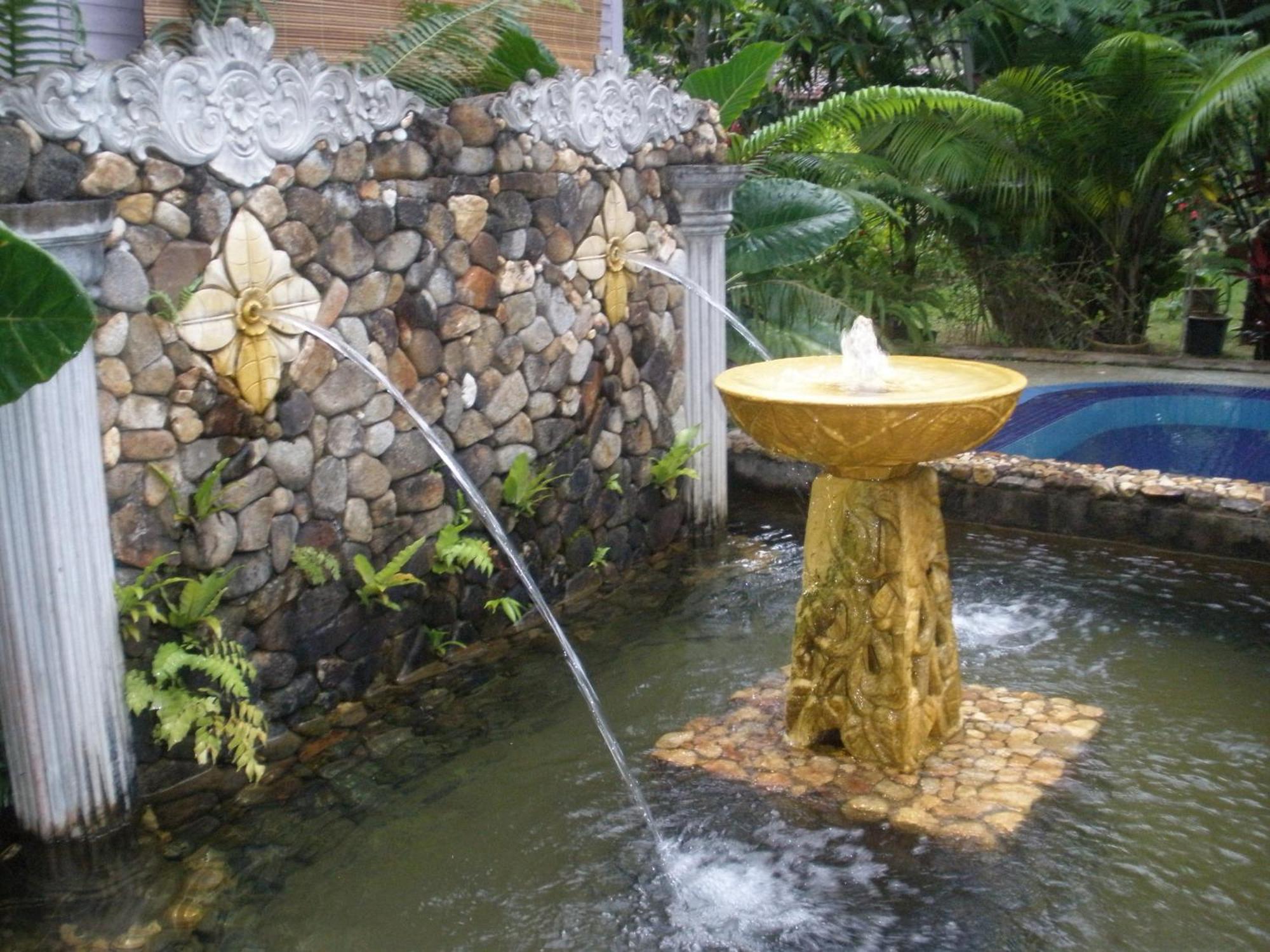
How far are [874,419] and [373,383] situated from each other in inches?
90.0

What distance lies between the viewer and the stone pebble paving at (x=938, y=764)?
4.47m

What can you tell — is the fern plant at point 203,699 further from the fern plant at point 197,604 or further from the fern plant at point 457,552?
the fern plant at point 457,552

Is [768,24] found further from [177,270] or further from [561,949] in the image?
[561,949]

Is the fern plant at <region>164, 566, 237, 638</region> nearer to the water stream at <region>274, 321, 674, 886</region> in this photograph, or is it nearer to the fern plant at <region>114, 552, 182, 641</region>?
the fern plant at <region>114, 552, 182, 641</region>

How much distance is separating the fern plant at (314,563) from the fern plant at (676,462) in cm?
259

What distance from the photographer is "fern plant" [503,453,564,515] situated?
627 cm

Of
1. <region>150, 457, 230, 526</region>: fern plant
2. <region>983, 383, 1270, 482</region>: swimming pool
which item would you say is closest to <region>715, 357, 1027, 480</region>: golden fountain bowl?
<region>150, 457, 230, 526</region>: fern plant

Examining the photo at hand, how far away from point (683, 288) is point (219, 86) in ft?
11.6

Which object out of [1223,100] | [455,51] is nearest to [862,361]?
[455,51]

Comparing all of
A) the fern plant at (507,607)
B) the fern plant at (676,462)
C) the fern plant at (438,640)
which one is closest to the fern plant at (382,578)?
the fern plant at (438,640)

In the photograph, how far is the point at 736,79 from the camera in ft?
29.9

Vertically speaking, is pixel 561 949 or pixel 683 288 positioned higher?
pixel 683 288

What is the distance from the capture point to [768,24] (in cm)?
1345

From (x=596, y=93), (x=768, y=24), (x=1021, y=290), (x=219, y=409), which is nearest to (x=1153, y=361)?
(x=1021, y=290)
